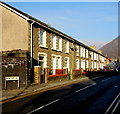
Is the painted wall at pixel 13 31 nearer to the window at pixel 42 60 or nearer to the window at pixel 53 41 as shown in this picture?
the window at pixel 42 60

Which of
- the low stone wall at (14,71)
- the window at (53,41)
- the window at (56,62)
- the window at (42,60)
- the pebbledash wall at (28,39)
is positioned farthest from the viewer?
the window at (56,62)

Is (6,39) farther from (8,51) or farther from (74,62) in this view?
(74,62)

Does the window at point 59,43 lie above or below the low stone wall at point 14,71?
above

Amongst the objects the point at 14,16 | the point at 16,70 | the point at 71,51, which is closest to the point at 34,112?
the point at 16,70

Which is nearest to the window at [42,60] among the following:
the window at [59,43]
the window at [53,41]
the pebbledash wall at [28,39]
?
the pebbledash wall at [28,39]

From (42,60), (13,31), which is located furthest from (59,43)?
(13,31)

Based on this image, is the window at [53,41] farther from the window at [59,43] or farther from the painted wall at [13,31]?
the painted wall at [13,31]

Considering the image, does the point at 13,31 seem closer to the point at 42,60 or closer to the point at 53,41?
the point at 42,60

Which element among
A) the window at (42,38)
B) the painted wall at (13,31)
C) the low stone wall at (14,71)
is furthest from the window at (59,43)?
the low stone wall at (14,71)

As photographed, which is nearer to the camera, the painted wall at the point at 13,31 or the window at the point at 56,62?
the painted wall at the point at 13,31

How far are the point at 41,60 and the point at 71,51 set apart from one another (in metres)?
10.8

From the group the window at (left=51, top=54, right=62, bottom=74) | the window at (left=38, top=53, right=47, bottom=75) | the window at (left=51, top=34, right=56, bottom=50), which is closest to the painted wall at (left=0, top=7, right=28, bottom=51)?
the window at (left=38, top=53, right=47, bottom=75)

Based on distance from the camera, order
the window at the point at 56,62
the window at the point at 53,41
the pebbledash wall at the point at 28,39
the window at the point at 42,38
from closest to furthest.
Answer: the pebbledash wall at the point at 28,39 < the window at the point at 42,38 < the window at the point at 53,41 < the window at the point at 56,62

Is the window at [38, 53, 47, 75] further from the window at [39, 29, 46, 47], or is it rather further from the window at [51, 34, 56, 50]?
the window at [51, 34, 56, 50]
